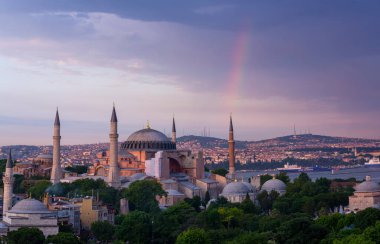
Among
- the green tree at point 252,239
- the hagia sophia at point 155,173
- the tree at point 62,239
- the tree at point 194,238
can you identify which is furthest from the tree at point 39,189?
the green tree at point 252,239

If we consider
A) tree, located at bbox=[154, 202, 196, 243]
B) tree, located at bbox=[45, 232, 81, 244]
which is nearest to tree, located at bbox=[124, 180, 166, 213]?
tree, located at bbox=[154, 202, 196, 243]

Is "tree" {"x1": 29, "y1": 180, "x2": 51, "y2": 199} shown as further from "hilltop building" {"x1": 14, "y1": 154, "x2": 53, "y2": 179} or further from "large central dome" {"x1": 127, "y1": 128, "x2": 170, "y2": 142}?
"large central dome" {"x1": 127, "y1": 128, "x2": 170, "y2": 142}

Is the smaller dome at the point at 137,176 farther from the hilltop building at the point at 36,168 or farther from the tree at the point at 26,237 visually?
the tree at the point at 26,237

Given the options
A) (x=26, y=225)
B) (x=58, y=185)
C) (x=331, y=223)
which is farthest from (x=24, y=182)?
(x=331, y=223)

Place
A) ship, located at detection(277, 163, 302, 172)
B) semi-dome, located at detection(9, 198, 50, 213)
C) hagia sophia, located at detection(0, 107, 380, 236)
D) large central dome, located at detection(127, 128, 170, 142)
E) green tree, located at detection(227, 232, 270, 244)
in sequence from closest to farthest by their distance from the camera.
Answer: green tree, located at detection(227, 232, 270, 244), semi-dome, located at detection(9, 198, 50, 213), hagia sophia, located at detection(0, 107, 380, 236), large central dome, located at detection(127, 128, 170, 142), ship, located at detection(277, 163, 302, 172)

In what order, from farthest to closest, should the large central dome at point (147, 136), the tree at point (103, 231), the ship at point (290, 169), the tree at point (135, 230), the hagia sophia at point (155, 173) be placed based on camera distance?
the ship at point (290, 169), the large central dome at point (147, 136), the hagia sophia at point (155, 173), the tree at point (103, 231), the tree at point (135, 230)
